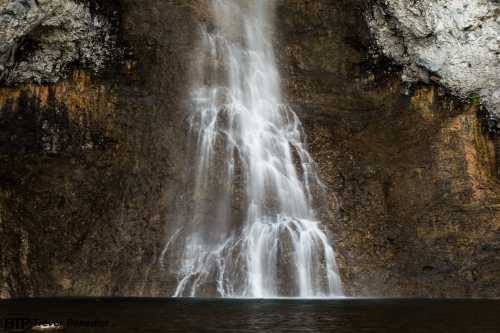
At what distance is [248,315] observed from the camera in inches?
472

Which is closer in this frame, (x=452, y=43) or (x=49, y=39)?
(x=49, y=39)

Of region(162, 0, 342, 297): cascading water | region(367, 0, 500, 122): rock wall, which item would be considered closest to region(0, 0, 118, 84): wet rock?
region(162, 0, 342, 297): cascading water

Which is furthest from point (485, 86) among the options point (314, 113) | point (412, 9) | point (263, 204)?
point (263, 204)

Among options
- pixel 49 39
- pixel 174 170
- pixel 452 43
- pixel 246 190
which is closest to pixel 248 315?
pixel 246 190

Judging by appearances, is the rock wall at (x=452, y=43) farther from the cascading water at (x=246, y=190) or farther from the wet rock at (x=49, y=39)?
the wet rock at (x=49, y=39)

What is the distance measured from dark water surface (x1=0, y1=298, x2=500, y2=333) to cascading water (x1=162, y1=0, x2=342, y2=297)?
1903mm

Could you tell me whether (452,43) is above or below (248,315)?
above

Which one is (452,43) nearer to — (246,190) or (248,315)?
(246,190)

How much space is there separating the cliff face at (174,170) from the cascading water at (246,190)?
630 millimetres

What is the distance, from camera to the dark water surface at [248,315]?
34.0 feet

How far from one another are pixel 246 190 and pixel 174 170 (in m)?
2.43

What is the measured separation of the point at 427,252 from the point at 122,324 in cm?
1120

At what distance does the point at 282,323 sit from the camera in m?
11.0

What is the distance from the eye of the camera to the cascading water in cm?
1728
